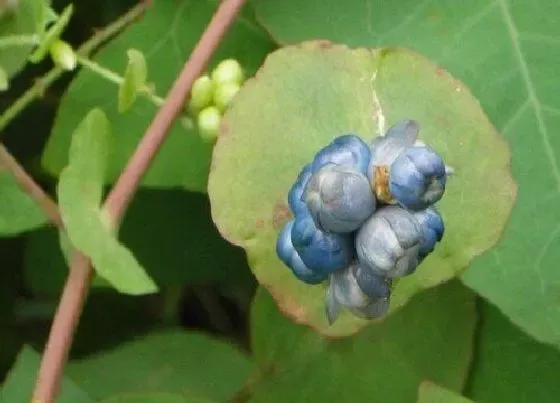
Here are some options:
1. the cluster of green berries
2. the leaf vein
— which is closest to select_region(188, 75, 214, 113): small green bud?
the cluster of green berries

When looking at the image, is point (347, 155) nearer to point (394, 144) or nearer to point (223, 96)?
point (394, 144)

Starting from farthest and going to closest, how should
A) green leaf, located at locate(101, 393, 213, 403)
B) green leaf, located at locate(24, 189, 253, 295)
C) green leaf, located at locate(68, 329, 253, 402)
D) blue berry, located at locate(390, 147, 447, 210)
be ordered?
1. green leaf, located at locate(24, 189, 253, 295)
2. green leaf, located at locate(68, 329, 253, 402)
3. green leaf, located at locate(101, 393, 213, 403)
4. blue berry, located at locate(390, 147, 447, 210)

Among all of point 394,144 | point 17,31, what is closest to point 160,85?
point 17,31

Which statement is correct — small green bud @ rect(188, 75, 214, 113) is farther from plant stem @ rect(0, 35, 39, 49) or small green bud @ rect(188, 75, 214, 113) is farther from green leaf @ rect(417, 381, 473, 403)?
green leaf @ rect(417, 381, 473, 403)

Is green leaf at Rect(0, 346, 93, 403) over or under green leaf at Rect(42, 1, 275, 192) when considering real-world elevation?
under

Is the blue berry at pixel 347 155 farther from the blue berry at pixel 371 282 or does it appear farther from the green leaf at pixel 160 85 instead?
the green leaf at pixel 160 85

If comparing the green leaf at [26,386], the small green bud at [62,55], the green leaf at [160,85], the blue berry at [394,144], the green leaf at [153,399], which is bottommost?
the green leaf at [26,386]

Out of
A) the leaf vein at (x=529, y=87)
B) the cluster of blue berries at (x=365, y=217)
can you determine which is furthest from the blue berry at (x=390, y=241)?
the leaf vein at (x=529, y=87)

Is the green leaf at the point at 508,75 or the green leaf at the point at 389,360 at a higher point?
the green leaf at the point at 508,75
